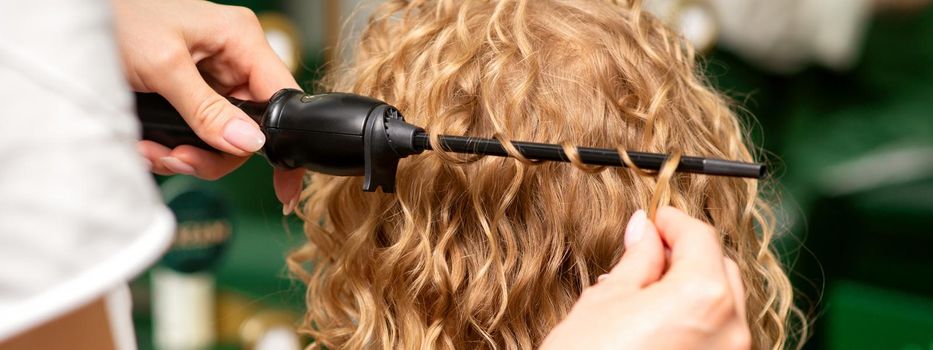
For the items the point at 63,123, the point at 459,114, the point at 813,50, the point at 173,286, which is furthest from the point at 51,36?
the point at 813,50

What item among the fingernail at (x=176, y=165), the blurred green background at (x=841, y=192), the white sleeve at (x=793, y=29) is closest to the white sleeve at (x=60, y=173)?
the fingernail at (x=176, y=165)

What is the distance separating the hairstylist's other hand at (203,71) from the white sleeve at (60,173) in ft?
1.09

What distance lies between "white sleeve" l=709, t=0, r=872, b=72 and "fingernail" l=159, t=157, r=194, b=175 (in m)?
1.08

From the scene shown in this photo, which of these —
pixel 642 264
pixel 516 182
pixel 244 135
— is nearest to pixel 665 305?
pixel 642 264

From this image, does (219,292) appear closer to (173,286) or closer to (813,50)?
(173,286)

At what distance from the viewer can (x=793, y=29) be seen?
1.64 m

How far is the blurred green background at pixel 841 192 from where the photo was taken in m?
1.41

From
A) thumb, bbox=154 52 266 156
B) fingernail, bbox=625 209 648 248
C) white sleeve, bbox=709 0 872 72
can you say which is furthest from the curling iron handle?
white sleeve, bbox=709 0 872 72

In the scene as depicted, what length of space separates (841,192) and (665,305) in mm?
1261

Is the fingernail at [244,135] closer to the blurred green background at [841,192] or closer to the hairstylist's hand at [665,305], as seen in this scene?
the hairstylist's hand at [665,305]

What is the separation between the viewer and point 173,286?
1321 mm

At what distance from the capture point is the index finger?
1.62ft

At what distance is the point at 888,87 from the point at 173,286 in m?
1.27

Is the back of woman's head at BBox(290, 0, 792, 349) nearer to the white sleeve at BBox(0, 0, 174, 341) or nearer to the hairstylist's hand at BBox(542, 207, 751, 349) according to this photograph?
the hairstylist's hand at BBox(542, 207, 751, 349)
